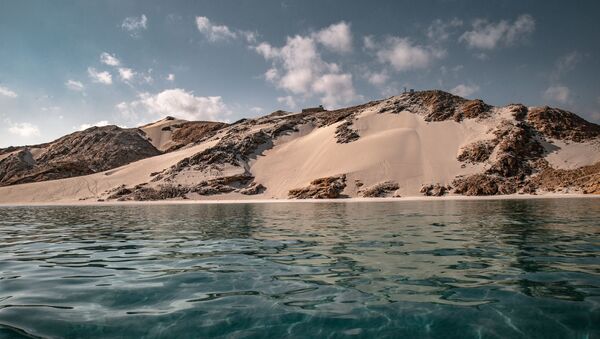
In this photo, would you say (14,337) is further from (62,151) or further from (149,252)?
(62,151)

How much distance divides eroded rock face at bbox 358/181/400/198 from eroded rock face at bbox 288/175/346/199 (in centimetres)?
320

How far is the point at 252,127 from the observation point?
8431 centimetres

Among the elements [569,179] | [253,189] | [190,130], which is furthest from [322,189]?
[190,130]

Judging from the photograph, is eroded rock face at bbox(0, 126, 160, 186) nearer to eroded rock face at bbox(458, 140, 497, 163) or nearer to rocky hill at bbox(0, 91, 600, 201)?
rocky hill at bbox(0, 91, 600, 201)

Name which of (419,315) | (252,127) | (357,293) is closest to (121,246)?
(357,293)

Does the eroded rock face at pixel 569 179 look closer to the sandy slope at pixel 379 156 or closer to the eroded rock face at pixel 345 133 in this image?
the sandy slope at pixel 379 156

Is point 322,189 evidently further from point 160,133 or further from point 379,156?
point 160,133

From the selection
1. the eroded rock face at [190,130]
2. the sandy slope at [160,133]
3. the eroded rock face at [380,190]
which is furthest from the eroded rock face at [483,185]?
the sandy slope at [160,133]

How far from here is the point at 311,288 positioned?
22.0 ft

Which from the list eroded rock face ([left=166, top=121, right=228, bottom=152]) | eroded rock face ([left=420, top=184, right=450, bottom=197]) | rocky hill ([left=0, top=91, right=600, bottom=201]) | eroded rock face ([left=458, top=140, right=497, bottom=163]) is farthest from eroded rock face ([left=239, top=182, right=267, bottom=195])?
eroded rock face ([left=166, top=121, right=228, bottom=152])

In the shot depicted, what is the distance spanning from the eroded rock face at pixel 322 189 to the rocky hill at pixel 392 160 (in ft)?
0.49

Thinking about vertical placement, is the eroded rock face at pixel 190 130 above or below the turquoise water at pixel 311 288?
above

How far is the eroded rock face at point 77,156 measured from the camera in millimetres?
75731

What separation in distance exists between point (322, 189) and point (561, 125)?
125 ft
